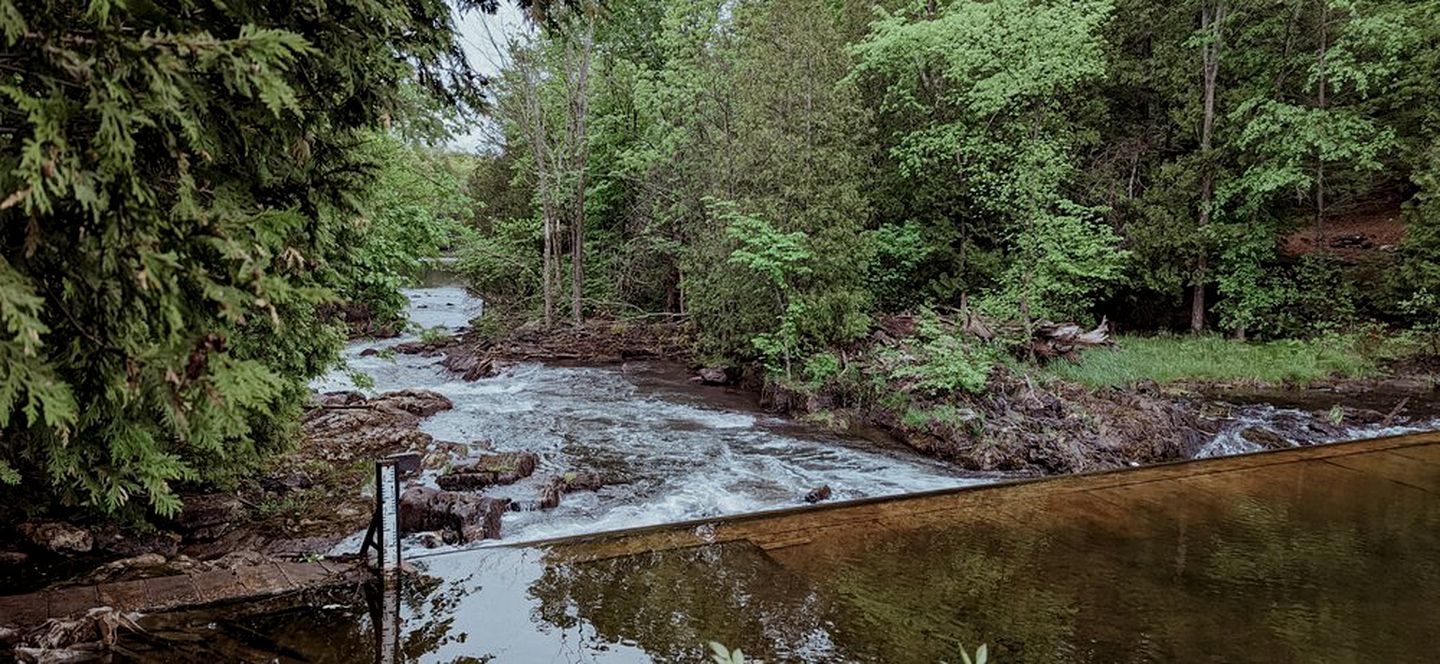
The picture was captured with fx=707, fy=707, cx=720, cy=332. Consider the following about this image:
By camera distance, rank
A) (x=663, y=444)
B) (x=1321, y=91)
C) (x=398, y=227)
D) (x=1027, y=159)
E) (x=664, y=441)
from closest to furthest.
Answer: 1. (x=663, y=444)
2. (x=664, y=441)
3. (x=398, y=227)
4. (x=1027, y=159)
5. (x=1321, y=91)

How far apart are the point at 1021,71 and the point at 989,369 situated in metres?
A: 5.91

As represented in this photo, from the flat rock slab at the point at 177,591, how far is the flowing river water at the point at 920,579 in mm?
119

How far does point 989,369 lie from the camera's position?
9.65 metres

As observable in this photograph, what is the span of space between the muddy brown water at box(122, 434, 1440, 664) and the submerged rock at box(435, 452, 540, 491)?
2.00 metres

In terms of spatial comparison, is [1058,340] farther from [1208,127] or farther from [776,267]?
[1208,127]

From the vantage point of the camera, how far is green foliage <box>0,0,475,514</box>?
216 centimetres

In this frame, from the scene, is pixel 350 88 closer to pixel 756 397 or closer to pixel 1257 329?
pixel 756 397

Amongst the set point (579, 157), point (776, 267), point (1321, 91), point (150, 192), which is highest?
point (1321, 91)

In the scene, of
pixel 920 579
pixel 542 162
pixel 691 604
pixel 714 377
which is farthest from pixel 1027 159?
pixel 691 604

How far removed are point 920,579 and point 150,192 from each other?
429 cm

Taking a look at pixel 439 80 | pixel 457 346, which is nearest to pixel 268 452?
pixel 439 80

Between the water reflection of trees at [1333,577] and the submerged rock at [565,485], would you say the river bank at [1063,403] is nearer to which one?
the water reflection of trees at [1333,577]

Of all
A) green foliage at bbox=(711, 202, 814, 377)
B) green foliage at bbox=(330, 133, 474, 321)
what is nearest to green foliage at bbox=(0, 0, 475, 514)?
green foliage at bbox=(330, 133, 474, 321)

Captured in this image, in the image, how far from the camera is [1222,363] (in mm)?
12422
